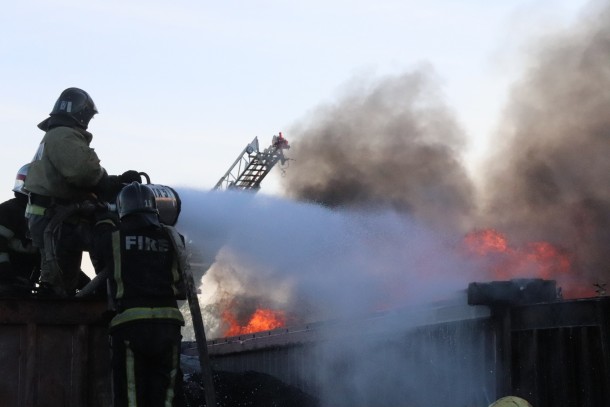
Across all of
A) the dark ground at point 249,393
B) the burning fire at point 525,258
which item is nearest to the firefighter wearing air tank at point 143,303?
the dark ground at point 249,393

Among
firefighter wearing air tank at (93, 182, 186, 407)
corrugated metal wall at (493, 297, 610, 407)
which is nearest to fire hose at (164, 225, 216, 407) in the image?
firefighter wearing air tank at (93, 182, 186, 407)

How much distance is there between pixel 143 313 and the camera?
591 centimetres

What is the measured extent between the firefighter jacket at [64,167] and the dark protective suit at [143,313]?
83 cm

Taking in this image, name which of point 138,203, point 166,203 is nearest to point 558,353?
point 166,203

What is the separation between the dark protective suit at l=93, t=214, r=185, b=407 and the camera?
5.87m

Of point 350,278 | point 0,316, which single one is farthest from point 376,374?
point 350,278

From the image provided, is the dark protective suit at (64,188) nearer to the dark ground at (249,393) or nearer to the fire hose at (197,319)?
the fire hose at (197,319)

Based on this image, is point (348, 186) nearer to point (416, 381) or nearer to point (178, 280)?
point (416, 381)

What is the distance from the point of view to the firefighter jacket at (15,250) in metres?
8.37

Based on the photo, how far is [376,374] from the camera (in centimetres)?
1044

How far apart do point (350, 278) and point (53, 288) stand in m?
11.3

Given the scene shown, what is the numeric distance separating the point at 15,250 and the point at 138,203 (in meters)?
2.83

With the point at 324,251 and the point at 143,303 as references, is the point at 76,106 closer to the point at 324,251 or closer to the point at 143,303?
the point at 143,303

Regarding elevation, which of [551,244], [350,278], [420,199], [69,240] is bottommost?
[69,240]
